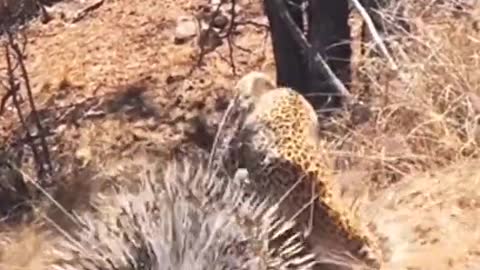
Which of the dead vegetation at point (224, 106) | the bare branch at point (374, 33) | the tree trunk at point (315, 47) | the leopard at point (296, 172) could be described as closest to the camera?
the leopard at point (296, 172)

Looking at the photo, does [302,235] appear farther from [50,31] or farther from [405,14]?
[50,31]

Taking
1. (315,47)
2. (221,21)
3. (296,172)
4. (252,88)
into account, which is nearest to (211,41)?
(221,21)

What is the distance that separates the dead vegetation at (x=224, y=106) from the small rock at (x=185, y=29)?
6 cm

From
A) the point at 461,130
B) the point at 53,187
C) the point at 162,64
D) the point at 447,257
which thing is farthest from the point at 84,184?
the point at 447,257

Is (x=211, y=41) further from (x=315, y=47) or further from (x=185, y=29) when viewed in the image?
(x=315, y=47)

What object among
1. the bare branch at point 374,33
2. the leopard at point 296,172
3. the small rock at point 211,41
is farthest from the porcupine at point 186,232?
the small rock at point 211,41

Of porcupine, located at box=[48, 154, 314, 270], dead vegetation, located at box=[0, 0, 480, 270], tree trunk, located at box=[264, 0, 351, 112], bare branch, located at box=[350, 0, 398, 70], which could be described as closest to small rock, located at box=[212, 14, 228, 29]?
dead vegetation, located at box=[0, 0, 480, 270]

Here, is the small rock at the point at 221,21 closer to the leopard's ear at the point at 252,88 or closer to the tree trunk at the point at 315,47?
the tree trunk at the point at 315,47

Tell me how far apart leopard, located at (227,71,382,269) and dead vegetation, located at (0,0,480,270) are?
247mm

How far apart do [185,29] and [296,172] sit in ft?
14.1

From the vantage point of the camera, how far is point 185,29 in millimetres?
8375

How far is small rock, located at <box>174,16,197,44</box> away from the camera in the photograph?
832 centimetres

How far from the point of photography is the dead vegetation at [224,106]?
4.95 metres

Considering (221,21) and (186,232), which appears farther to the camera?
(221,21)
